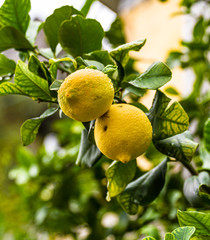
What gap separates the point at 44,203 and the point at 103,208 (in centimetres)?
30

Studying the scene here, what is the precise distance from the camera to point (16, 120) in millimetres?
3725

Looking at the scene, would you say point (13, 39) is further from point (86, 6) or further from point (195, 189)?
point (195, 189)

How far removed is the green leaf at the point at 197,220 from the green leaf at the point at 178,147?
10cm

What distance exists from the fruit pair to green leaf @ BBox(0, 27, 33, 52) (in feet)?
0.83

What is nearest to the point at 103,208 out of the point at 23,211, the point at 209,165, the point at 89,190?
the point at 89,190

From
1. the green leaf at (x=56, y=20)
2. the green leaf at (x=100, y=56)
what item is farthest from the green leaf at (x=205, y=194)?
the green leaf at (x=56, y=20)

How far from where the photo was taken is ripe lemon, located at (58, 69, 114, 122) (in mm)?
444

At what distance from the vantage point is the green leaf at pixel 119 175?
599mm

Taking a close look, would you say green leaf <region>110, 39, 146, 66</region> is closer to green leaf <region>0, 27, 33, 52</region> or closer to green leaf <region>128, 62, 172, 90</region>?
green leaf <region>128, 62, 172, 90</region>

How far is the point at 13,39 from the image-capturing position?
66cm

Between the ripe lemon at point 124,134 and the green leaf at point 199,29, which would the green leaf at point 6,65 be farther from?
the green leaf at point 199,29

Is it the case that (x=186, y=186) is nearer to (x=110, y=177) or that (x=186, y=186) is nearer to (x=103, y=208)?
(x=110, y=177)

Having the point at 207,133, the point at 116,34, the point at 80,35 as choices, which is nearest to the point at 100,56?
the point at 80,35

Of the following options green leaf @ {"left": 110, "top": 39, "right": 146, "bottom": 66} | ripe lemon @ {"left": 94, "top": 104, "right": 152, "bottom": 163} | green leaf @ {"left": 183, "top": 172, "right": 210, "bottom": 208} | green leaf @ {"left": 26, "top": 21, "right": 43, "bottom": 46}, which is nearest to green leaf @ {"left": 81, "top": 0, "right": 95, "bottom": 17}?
green leaf @ {"left": 26, "top": 21, "right": 43, "bottom": 46}
